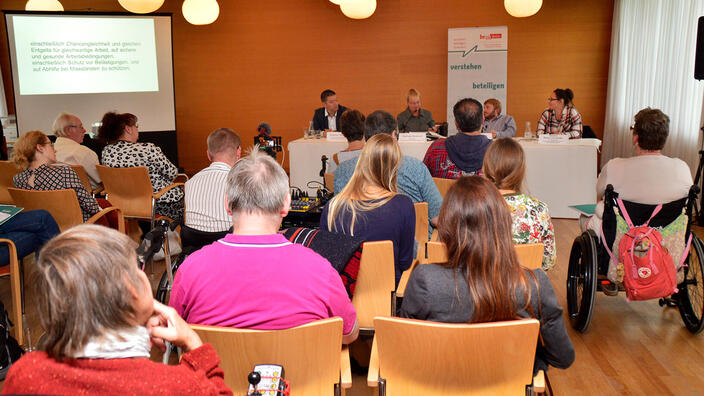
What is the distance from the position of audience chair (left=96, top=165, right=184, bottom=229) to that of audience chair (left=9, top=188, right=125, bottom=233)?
28.9 inches

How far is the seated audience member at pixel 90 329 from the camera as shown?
0.95 metres

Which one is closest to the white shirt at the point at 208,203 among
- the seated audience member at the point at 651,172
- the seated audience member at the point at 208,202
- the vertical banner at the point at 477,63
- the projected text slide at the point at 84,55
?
the seated audience member at the point at 208,202

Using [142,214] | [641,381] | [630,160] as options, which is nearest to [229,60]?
[142,214]

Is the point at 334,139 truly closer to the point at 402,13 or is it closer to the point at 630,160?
the point at 402,13

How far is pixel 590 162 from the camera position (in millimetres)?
5766

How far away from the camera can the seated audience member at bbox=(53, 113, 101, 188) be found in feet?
15.9

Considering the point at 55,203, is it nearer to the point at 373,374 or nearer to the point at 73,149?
the point at 73,149

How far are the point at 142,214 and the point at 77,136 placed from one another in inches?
48.0

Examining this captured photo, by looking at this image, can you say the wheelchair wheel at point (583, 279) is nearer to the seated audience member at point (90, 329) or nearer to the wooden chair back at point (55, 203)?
the seated audience member at point (90, 329)

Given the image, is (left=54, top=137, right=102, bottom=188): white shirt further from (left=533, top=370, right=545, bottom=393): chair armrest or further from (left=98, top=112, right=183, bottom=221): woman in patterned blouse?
(left=533, top=370, right=545, bottom=393): chair armrest

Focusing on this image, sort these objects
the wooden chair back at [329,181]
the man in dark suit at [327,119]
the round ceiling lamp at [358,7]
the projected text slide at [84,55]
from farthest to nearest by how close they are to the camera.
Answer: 1. the man in dark suit at [327,119]
2. the projected text slide at [84,55]
3. the round ceiling lamp at [358,7]
4. the wooden chair back at [329,181]

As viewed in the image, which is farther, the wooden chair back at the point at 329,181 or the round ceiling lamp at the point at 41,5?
the round ceiling lamp at the point at 41,5

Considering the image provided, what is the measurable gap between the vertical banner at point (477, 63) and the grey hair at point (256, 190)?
6871 millimetres

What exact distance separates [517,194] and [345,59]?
21.9ft
